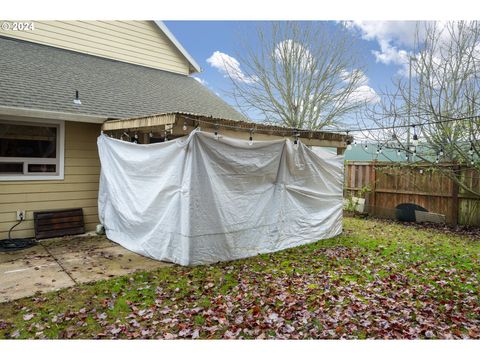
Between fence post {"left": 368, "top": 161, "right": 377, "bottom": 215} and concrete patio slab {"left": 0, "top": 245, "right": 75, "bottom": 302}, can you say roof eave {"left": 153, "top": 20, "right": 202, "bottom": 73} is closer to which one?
fence post {"left": 368, "top": 161, "right": 377, "bottom": 215}

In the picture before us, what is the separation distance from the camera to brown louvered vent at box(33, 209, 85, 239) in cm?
608

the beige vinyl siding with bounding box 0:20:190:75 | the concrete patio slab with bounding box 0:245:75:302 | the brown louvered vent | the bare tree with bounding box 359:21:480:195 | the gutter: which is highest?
the beige vinyl siding with bounding box 0:20:190:75

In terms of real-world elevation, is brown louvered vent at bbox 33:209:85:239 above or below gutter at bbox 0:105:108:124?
below

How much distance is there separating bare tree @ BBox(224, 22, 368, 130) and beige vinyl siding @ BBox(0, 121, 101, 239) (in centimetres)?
694

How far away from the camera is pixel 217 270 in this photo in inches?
182

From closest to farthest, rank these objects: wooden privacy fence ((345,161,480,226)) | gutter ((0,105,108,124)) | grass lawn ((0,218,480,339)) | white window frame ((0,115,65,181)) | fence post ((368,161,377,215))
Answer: grass lawn ((0,218,480,339)) < gutter ((0,105,108,124)) < white window frame ((0,115,65,181)) < wooden privacy fence ((345,161,480,226)) < fence post ((368,161,377,215))

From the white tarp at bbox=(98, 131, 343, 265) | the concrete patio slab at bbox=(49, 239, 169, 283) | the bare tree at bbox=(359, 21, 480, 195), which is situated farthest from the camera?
the bare tree at bbox=(359, 21, 480, 195)

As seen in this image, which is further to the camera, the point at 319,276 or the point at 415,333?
the point at 319,276

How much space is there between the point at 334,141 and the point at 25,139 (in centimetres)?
617

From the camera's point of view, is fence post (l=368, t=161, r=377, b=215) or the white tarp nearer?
the white tarp

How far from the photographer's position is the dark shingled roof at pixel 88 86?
237 inches

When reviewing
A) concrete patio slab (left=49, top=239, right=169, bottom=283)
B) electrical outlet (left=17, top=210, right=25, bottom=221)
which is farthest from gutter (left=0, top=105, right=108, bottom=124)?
concrete patio slab (left=49, top=239, right=169, bottom=283)
